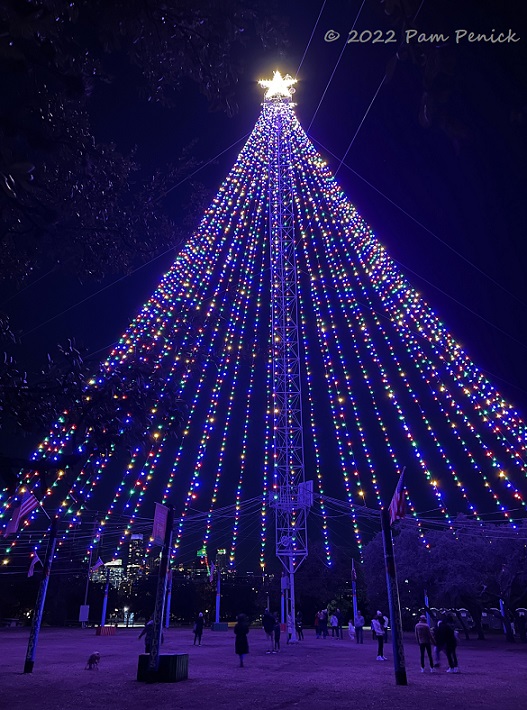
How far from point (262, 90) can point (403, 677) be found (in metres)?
22.4

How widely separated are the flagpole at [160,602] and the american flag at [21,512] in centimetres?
319

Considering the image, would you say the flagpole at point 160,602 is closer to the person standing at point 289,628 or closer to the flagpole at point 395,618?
the flagpole at point 395,618

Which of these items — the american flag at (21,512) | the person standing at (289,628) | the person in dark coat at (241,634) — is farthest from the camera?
the person standing at (289,628)

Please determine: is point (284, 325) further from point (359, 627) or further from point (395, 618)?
point (395, 618)

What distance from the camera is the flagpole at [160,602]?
866 cm

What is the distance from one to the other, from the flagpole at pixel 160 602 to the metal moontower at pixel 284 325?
11.0 meters

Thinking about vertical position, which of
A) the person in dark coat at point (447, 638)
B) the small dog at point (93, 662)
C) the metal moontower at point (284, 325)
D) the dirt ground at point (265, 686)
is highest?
the metal moontower at point (284, 325)

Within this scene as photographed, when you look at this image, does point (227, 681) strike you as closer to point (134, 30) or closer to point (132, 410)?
point (132, 410)

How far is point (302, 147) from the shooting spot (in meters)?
21.1

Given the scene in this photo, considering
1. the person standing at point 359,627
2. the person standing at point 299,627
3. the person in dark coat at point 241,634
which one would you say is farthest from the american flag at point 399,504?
the person standing at point 299,627

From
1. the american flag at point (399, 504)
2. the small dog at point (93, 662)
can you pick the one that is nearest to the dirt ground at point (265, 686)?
the small dog at point (93, 662)

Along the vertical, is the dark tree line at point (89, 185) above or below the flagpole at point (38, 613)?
above

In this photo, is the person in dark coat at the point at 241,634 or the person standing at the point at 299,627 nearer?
the person in dark coat at the point at 241,634

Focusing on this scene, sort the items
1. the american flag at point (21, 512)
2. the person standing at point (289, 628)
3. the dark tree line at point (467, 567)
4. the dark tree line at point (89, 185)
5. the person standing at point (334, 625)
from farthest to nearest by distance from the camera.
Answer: the person standing at point (334, 625) → the dark tree line at point (467, 567) → the person standing at point (289, 628) → the american flag at point (21, 512) → the dark tree line at point (89, 185)
